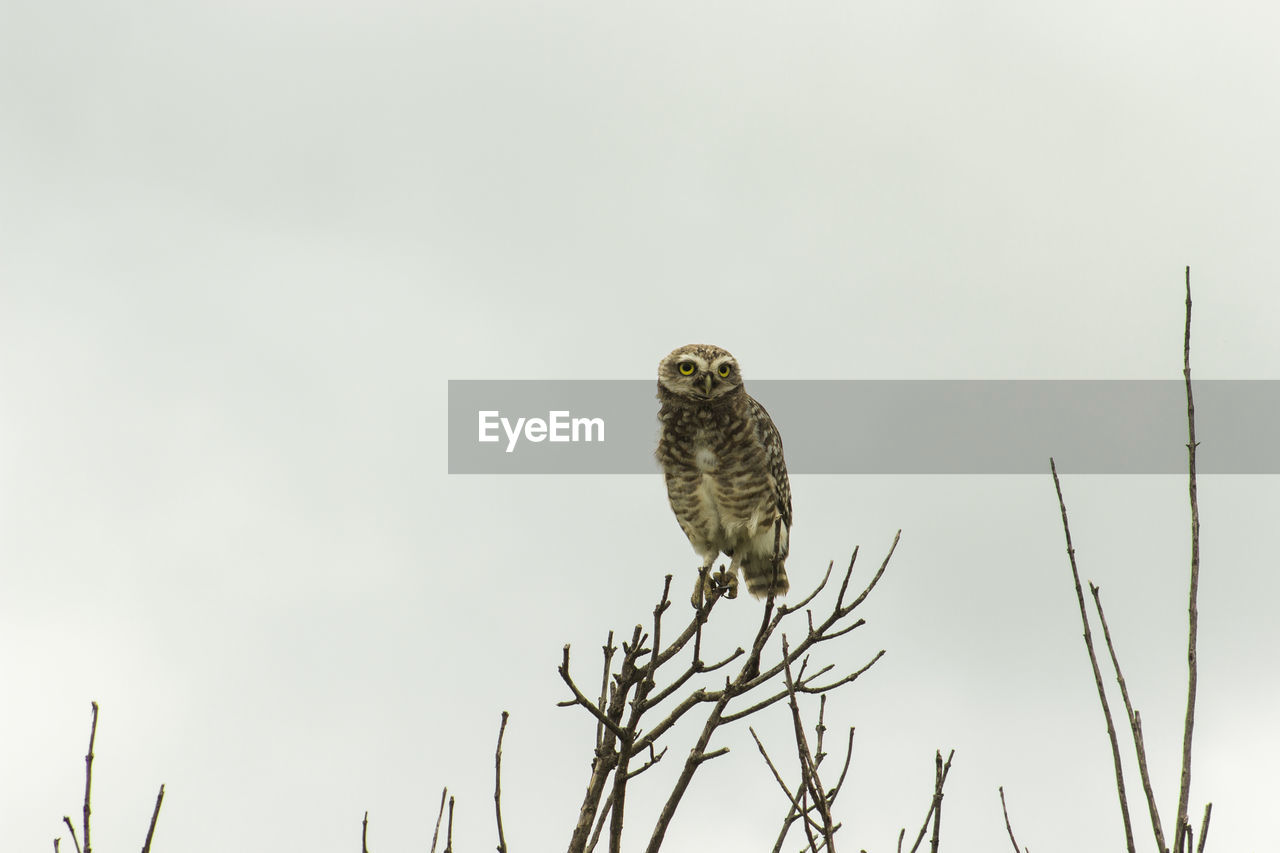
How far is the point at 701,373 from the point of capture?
932 centimetres

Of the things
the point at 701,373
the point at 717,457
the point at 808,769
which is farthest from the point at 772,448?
the point at 808,769

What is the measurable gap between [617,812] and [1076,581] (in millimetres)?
1760

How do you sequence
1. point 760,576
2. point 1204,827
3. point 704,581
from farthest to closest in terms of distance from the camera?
point 760,576, point 704,581, point 1204,827

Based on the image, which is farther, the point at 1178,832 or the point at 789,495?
the point at 789,495

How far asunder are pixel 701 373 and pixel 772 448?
1.13m

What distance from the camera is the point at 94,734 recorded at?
11.4 feet

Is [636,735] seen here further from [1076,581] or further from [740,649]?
[1076,581]

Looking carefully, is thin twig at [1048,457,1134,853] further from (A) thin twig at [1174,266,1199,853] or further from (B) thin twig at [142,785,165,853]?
(B) thin twig at [142,785,165,853]


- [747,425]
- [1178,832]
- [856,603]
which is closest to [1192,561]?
[1178,832]

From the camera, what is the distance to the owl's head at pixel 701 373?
9336 mm

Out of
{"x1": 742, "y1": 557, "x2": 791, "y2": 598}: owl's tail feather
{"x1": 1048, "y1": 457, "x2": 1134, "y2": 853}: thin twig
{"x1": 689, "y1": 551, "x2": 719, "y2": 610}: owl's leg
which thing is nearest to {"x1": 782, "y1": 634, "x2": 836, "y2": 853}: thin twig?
{"x1": 1048, "y1": 457, "x2": 1134, "y2": 853}: thin twig

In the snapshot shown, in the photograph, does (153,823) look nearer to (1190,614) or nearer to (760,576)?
(1190,614)

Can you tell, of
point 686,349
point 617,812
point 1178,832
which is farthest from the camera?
point 686,349

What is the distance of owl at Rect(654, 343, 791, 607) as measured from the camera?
9.48 m
